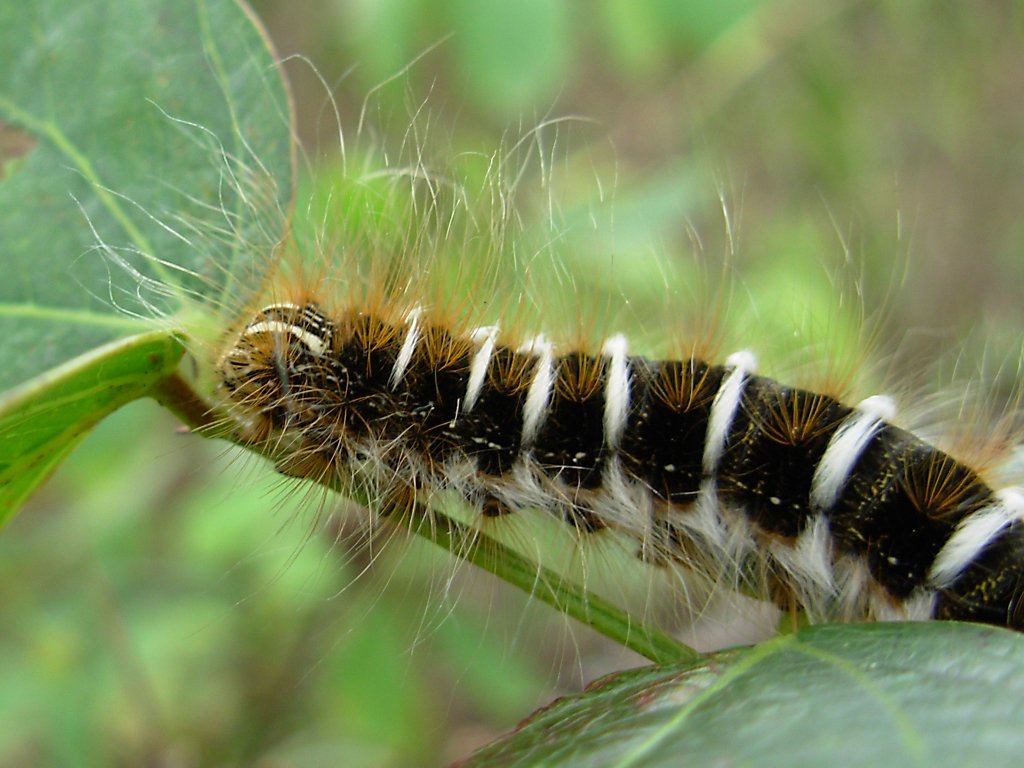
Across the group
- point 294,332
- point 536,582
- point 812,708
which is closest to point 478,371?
point 294,332

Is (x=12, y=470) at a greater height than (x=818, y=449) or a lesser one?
lesser

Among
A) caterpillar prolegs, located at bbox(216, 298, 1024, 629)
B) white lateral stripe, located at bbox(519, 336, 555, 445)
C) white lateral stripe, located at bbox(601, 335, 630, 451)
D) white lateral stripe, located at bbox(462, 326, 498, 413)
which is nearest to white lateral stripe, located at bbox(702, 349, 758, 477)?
caterpillar prolegs, located at bbox(216, 298, 1024, 629)

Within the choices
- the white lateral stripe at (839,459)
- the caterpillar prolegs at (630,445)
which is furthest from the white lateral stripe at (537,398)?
the white lateral stripe at (839,459)

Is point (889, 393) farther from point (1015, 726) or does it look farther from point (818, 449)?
point (1015, 726)

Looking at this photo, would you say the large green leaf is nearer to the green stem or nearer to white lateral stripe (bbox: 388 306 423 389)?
the green stem

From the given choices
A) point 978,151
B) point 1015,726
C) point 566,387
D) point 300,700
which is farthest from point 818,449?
point 978,151

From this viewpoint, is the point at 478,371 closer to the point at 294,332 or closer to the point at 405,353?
the point at 405,353
